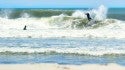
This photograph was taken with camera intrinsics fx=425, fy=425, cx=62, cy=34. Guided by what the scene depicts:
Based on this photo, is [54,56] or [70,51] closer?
[54,56]

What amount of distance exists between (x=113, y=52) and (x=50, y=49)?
7.42 feet

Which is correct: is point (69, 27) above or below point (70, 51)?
below

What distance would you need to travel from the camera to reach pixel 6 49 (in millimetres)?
15172

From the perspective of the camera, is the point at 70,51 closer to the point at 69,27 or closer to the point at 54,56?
the point at 54,56

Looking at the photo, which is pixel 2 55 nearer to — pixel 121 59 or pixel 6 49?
pixel 6 49
